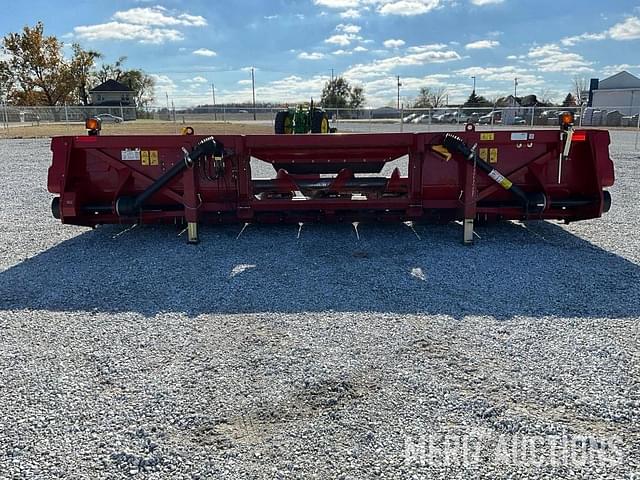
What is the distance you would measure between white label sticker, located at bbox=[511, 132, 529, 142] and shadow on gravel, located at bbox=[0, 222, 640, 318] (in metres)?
1.07

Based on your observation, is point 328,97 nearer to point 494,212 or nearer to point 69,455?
point 494,212

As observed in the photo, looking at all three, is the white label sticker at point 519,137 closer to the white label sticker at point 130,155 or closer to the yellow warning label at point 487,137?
the yellow warning label at point 487,137

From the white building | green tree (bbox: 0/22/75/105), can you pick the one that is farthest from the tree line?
the white building

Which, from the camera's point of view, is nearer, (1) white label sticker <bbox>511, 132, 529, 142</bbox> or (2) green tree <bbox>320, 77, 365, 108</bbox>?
(1) white label sticker <bbox>511, 132, 529, 142</bbox>

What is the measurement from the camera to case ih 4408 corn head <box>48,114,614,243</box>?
19.3ft

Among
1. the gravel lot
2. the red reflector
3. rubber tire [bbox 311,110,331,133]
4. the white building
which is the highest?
the white building

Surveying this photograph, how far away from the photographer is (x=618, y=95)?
177 feet

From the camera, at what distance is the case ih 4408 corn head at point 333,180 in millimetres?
5883

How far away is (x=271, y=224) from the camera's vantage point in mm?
6762

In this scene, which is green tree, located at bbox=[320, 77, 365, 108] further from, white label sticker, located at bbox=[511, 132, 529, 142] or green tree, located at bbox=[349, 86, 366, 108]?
white label sticker, located at bbox=[511, 132, 529, 142]

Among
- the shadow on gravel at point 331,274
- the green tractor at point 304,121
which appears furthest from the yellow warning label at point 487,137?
the green tractor at point 304,121

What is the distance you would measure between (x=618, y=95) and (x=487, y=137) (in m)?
56.9

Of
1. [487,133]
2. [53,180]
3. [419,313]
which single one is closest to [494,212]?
[487,133]

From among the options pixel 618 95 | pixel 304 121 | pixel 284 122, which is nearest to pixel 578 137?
pixel 304 121
